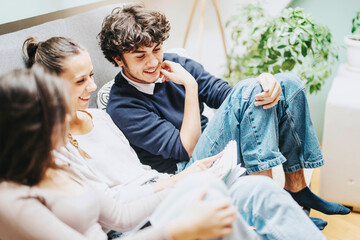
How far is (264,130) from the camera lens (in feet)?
3.92

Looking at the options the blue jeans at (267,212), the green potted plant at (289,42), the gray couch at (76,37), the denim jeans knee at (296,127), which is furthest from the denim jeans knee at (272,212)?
the green potted plant at (289,42)

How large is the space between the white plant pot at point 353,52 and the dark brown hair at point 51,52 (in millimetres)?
1420

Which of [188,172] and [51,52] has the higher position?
[51,52]

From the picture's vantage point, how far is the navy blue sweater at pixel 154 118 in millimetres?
1338

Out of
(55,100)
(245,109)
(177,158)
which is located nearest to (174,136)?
(177,158)

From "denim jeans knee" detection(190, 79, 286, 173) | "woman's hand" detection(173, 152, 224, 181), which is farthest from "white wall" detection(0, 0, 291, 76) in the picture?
"woman's hand" detection(173, 152, 224, 181)

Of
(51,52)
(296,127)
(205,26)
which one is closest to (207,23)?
(205,26)

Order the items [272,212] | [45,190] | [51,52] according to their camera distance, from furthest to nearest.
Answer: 1. [51,52]
2. [272,212]
3. [45,190]

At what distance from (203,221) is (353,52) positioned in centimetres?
156

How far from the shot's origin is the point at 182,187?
835mm

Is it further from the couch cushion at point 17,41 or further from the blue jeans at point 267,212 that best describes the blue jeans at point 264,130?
the couch cushion at point 17,41

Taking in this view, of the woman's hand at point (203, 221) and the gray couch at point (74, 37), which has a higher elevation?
the gray couch at point (74, 37)

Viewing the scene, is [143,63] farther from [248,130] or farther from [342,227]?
[342,227]

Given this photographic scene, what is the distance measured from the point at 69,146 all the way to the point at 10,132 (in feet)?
1.32
